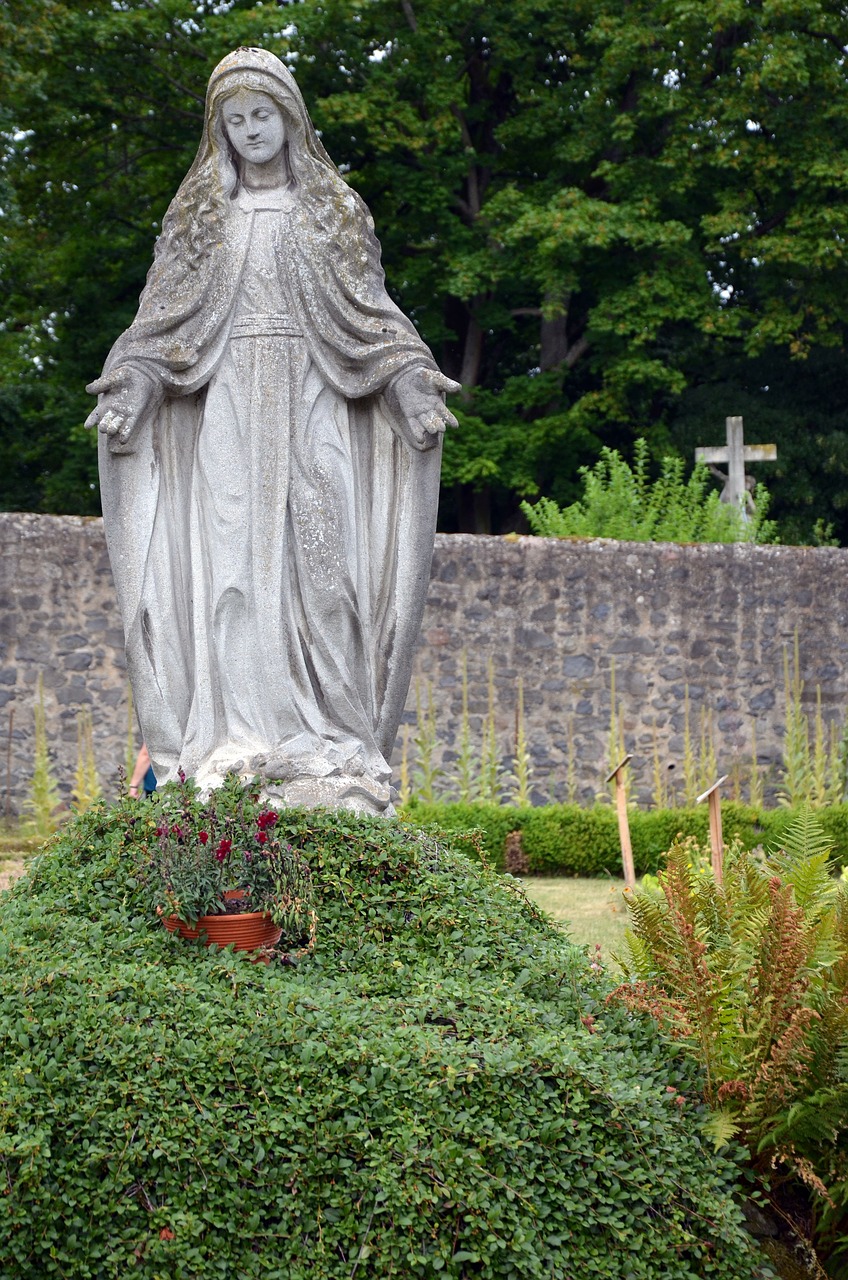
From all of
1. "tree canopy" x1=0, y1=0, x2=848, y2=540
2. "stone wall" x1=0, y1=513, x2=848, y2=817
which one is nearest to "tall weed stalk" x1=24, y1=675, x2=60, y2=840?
"stone wall" x1=0, y1=513, x2=848, y2=817

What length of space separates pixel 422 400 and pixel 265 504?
2.13 feet

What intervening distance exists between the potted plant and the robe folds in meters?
0.64

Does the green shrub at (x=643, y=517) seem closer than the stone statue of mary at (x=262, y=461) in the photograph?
No

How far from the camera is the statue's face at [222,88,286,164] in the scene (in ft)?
18.6

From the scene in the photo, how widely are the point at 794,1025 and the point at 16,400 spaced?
16045mm

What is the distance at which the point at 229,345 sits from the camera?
225 inches

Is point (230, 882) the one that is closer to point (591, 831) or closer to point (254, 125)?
point (254, 125)

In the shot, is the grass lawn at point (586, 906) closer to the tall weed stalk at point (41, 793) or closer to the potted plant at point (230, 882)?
the potted plant at point (230, 882)

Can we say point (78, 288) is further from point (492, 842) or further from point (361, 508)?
point (361, 508)

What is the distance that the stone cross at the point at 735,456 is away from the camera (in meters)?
18.0

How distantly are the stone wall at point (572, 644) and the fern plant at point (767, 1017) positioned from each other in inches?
350

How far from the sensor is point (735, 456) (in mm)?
18203

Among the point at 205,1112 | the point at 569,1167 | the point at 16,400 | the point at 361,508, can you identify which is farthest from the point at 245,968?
the point at 16,400

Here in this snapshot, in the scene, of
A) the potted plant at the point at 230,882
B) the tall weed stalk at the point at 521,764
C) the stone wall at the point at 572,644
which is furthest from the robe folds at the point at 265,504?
the stone wall at the point at 572,644
